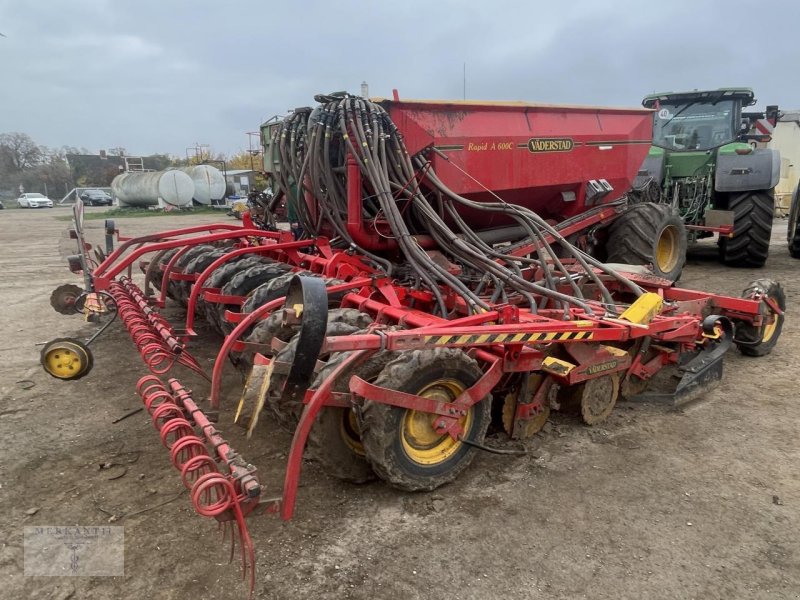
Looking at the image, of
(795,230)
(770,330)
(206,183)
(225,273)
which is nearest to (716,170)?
(795,230)

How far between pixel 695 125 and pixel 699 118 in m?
0.10

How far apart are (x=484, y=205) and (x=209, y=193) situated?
2490cm

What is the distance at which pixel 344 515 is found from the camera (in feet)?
8.18

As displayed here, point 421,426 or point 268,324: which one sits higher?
point 268,324

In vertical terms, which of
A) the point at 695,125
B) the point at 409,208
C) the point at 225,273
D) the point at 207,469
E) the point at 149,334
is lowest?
the point at 207,469

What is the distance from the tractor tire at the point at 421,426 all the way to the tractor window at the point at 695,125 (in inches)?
255

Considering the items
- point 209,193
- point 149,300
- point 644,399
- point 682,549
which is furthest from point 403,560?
point 209,193

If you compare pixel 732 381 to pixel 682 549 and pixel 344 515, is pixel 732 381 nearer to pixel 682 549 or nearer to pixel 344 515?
pixel 682 549

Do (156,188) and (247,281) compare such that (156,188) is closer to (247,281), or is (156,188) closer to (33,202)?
(33,202)

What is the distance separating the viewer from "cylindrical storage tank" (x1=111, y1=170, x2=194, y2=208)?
24844 mm

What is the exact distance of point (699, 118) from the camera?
310 inches

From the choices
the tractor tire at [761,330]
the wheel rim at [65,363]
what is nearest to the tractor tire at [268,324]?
the wheel rim at [65,363]

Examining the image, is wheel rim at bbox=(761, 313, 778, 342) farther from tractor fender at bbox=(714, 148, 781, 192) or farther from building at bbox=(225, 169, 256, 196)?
building at bbox=(225, 169, 256, 196)

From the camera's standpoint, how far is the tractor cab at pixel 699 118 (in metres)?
7.72
